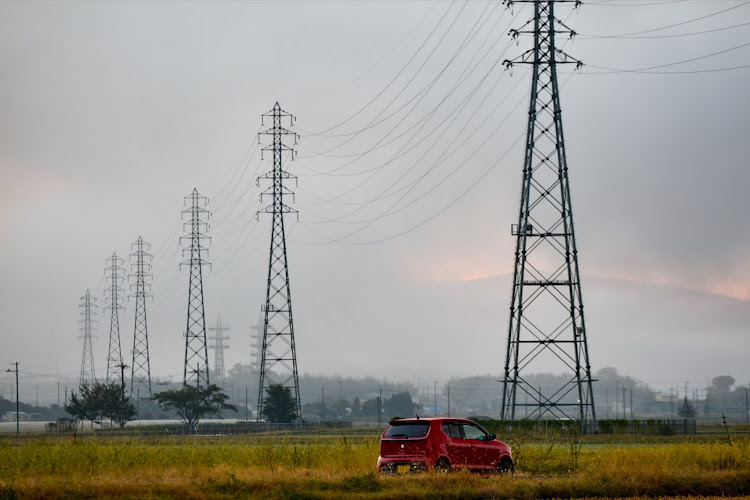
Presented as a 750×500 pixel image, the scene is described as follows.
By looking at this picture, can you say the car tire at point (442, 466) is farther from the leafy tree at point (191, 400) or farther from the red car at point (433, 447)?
the leafy tree at point (191, 400)

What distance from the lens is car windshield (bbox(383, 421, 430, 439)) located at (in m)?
35.4

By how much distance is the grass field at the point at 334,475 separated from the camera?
33.1m

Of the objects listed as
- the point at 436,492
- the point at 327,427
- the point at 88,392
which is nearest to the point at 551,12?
the point at 436,492

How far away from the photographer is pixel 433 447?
35.2 meters

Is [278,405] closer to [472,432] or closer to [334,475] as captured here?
[334,475]

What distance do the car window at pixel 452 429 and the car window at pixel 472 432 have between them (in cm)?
38

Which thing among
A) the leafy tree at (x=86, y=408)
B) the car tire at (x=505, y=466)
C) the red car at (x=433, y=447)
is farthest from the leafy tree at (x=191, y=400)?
the red car at (x=433, y=447)

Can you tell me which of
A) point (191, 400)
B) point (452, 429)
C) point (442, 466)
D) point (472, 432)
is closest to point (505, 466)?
point (472, 432)

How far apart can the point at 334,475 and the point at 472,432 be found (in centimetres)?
488

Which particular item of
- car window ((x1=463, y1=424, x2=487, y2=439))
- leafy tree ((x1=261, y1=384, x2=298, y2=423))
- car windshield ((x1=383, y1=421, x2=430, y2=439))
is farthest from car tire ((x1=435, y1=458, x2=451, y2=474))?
leafy tree ((x1=261, y1=384, x2=298, y2=423))

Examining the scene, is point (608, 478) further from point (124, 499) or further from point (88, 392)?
point (88, 392)

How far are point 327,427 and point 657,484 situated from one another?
80886 millimetres

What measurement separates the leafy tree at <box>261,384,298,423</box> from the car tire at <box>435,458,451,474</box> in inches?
3318

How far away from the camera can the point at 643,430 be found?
3147 inches
